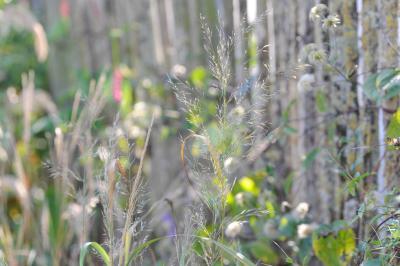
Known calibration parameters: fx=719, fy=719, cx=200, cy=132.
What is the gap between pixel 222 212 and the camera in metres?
1.44

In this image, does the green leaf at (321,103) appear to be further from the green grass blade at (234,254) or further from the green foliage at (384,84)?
the green grass blade at (234,254)

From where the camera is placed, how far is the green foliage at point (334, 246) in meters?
1.64

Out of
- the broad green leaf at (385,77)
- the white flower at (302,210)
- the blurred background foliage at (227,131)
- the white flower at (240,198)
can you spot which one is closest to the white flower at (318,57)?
the blurred background foliage at (227,131)

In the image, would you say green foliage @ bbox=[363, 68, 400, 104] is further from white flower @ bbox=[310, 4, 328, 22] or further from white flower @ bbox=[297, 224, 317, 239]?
white flower @ bbox=[297, 224, 317, 239]

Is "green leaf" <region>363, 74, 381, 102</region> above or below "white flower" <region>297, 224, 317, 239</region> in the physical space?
above

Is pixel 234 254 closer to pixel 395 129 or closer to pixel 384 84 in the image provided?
pixel 395 129

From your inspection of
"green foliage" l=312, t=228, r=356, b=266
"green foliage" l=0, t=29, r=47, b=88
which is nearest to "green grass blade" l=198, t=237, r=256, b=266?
"green foliage" l=312, t=228, r=356, b=266

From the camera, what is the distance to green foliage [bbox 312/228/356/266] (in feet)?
5.38

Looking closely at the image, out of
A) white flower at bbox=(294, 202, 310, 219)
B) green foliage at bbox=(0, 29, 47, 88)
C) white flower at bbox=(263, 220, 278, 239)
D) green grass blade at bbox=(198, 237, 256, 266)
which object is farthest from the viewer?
green foliage at bbox=(0, 29, 47, 88)

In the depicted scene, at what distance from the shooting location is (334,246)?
166 centimetres

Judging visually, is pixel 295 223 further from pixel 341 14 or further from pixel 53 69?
pixel 53 69

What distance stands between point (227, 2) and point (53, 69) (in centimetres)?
148

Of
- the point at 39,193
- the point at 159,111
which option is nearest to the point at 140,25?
the point at 159,111

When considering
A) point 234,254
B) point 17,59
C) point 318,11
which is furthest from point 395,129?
point 17,59
